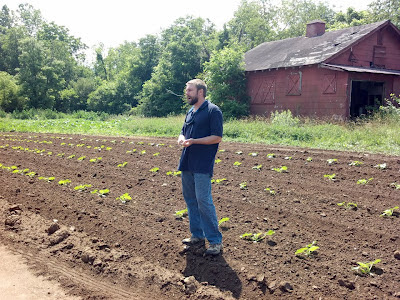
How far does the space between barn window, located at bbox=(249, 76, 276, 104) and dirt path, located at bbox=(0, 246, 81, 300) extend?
19749 mm

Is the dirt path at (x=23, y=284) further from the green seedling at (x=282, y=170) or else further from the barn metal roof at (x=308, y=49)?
the barn metal roof at (x=308, y=49)

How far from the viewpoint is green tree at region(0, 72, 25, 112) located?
3812 cm

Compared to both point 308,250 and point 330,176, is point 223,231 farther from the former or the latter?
point 330,176

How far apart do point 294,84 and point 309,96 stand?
1.32 metres

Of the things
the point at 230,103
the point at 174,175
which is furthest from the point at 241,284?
the point at 230,103

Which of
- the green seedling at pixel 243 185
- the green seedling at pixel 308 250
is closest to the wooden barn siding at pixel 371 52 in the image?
the green seedling at pixel 243 185

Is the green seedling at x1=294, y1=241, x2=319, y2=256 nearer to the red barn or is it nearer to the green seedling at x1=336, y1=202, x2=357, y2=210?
the green seedling at x1=336, y1=202, x2=357, y2=210

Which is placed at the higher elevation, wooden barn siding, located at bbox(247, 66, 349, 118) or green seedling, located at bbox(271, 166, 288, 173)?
wooden barn siding, located at bbox(247, 66, 349, 118)

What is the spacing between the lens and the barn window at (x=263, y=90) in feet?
74.8

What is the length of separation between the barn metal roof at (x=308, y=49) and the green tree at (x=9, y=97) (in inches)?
986

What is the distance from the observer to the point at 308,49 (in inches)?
885

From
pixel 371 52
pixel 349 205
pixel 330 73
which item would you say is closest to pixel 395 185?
pixel 349 205

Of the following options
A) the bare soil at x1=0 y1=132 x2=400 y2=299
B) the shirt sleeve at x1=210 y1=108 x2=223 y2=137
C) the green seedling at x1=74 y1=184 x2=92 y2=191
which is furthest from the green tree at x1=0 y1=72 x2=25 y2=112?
the shirt sleeve at x1=210 y1=108 x2=223 y2=137

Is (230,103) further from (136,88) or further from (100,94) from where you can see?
(100,94)
